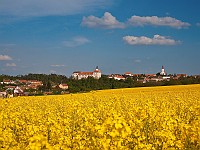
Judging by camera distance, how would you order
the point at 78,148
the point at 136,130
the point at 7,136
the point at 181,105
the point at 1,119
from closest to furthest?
the point at 78,148
the point at 7,136
the point at 136,130
the point at 1,119
the point at 181,105

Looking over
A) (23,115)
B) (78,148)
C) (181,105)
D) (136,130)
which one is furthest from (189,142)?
(181,105)

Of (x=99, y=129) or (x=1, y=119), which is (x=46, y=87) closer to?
(x=1, y=119)

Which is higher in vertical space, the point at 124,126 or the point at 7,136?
the point at 124,126

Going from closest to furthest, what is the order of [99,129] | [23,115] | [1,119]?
[99,129]
[1,119]
[23,115]

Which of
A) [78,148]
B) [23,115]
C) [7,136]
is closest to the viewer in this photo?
[78,148]

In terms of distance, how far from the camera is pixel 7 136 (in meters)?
6.64

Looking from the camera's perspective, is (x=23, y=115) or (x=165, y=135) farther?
(x=23, y=115)

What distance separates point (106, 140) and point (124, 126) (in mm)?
317

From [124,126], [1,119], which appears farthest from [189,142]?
[1,119]

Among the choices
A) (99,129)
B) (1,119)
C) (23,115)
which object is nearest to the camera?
(99,129)

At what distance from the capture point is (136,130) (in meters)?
7.43

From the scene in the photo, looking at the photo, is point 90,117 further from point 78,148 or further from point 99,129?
point 99,129

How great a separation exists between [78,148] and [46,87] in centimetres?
6217

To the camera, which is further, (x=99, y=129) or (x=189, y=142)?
(x=189, y=142)
